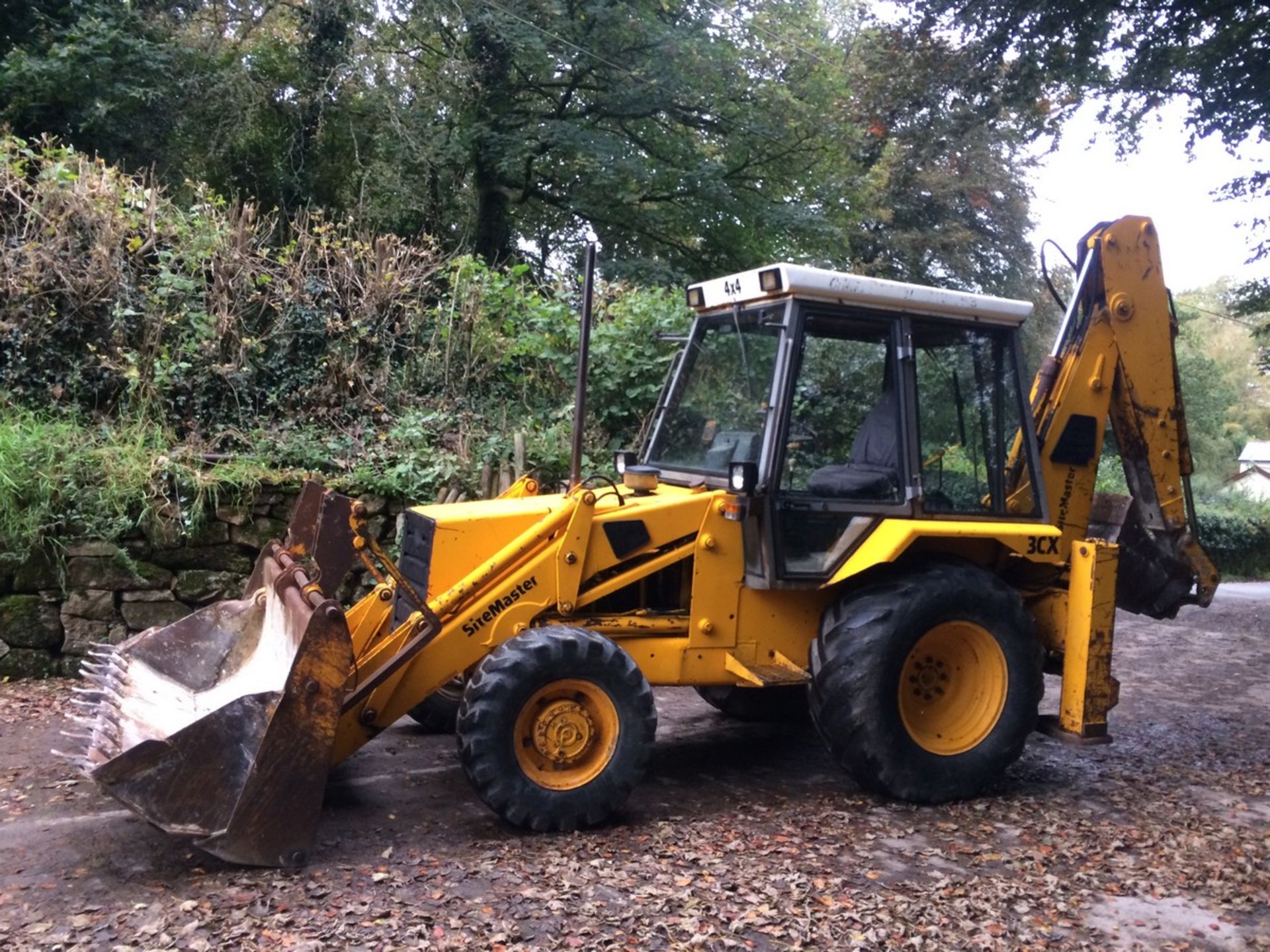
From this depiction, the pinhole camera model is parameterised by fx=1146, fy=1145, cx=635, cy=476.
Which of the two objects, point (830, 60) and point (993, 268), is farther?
point (993, 268)

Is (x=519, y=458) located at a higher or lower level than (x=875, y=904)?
higher

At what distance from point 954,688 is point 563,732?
2112mm

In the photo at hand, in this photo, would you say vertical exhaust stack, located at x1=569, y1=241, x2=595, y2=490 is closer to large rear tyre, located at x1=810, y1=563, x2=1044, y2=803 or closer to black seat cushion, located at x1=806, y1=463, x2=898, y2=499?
black seat cushion, located at x1=806, y1=463, x2=898, y2=499

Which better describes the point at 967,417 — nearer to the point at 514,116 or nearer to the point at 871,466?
the point at 871,466

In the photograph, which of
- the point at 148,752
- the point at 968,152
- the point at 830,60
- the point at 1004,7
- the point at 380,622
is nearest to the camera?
the point at 148,752

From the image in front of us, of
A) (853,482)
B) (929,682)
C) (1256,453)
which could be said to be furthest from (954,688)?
(1256,453)

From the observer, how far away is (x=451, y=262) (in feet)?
34.8

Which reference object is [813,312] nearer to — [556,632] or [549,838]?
[556,632]

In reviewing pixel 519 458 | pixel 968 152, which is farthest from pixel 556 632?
pixel 968 152

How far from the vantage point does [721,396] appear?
5828mm

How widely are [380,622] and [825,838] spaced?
220cm

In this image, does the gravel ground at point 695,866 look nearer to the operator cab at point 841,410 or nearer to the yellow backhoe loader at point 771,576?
the yellow backhoe loader at point 771,576

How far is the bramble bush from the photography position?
8.48 m

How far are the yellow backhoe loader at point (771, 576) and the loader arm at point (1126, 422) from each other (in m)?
0.03
